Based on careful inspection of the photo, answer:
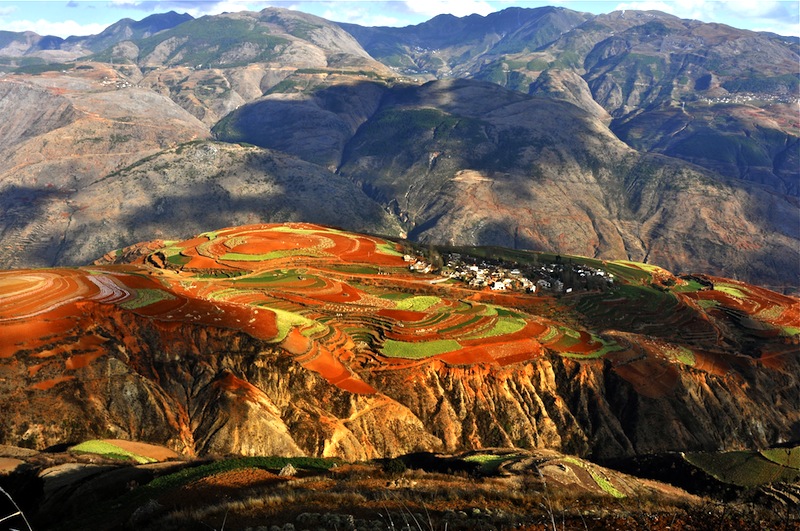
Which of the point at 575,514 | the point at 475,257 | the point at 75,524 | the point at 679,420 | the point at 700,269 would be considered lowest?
the point at 700,269

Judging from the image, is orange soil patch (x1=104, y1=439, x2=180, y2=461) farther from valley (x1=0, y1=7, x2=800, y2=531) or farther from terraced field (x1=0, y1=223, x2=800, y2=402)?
terraced field (x1=0, y1=223, x2=800, y2=402)

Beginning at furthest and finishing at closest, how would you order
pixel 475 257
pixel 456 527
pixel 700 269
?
pixel 700 269
pixel 475 257
pixel 456 527

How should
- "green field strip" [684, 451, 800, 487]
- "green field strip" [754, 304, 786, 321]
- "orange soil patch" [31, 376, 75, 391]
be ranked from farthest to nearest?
"green field strip" [754, 304, 786, 321]
"orange soil patch" [31, 376, 75, 391]
"green field strip" [684, 451, 800, 487]

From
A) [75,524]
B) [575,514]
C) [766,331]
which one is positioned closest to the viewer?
[575,514]

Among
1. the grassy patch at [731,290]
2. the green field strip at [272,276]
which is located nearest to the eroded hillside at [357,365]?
the green field strip at [272,276]

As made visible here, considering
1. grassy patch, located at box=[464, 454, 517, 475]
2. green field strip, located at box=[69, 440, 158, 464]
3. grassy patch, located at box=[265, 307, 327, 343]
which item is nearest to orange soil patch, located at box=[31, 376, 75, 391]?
green field strip, located at box=[69, 440, 158, 464]

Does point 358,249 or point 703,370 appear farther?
point 358,249

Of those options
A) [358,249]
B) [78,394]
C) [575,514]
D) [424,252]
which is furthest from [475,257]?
[575,514]

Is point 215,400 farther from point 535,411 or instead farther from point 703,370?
point 703,370
